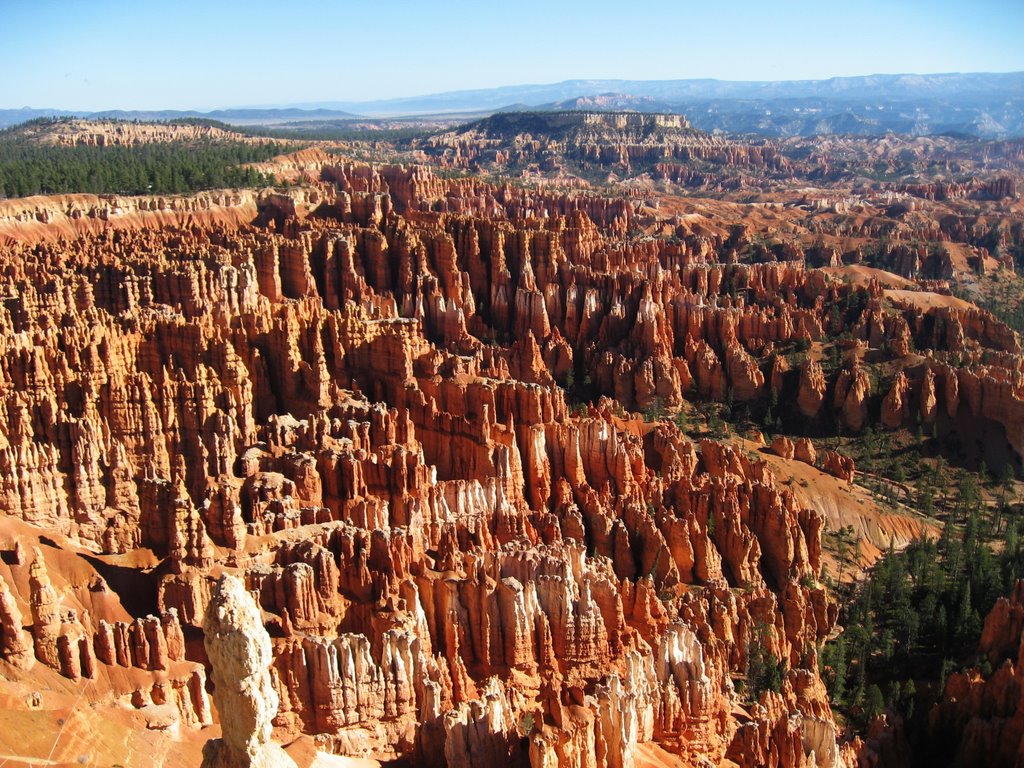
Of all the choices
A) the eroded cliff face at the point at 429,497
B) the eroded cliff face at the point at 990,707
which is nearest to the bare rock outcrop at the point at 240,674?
the eroded cliff face at the point at 429,497

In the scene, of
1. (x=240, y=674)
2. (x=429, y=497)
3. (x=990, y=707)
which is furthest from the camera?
(x=429, y=497)

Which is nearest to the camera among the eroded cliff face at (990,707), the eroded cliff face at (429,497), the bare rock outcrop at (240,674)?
the bare rock outcrop at (240,674)

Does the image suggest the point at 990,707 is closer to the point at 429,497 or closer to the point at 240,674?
the point at 429,497

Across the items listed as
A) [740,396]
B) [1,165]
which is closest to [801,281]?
[740,396]

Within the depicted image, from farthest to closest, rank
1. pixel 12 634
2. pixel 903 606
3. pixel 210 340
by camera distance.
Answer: pixel 210 340
pixel 903 606
pixel 12 634

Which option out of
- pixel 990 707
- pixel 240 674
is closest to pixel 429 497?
pixel 990 707

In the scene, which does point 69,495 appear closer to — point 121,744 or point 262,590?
point 262,590

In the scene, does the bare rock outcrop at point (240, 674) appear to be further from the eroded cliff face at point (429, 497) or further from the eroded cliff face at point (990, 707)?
Result: the eroded cliff face at point (990, 707)

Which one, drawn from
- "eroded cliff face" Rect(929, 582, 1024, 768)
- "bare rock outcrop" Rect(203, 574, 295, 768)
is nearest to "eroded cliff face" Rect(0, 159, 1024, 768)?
"bare rock outcrop" Rect(203, 574, 295, 768)
